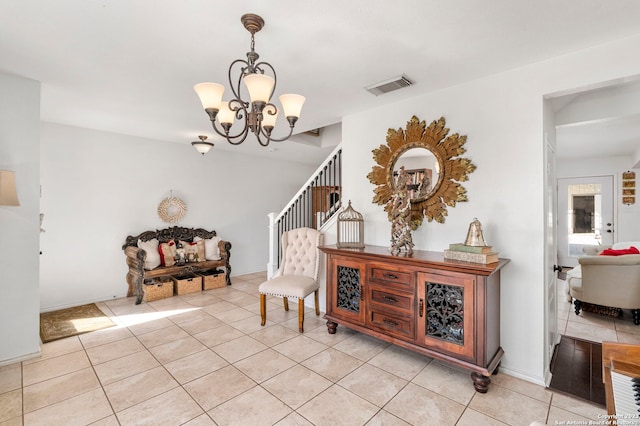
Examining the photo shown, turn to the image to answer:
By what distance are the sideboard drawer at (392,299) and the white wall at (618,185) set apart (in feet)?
21.5

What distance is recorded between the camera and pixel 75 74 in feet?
8.56

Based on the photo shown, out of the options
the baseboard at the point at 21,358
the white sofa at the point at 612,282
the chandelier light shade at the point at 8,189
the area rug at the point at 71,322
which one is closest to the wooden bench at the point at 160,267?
the area rug at the point at 71,322

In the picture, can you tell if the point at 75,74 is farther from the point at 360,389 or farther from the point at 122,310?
the point at 360,389

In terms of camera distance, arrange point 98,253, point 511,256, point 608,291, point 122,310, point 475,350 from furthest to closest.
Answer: point 98,253
point 122,310
point 608,291
point 511,256
point 475,350

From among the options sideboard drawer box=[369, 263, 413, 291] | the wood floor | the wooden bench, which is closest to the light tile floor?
the wood floor

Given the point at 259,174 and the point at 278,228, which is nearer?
the point at 278,228

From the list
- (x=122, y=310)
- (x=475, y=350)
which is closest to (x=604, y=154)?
(x=475, y=350)

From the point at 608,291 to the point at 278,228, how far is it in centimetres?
447

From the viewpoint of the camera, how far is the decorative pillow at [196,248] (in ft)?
16.7

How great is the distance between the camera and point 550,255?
8.70ft

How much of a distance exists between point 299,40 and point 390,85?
3.52ft

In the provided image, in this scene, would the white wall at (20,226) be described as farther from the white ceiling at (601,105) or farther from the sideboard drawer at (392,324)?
the white ceiling at (601,105)

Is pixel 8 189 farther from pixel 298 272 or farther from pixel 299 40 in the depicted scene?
pixel 298 272

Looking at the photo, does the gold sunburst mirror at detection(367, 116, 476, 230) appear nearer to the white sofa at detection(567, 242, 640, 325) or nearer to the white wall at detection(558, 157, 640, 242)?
the white sofa at detection(567, 242, 640, 325)
